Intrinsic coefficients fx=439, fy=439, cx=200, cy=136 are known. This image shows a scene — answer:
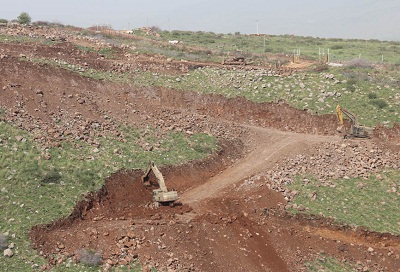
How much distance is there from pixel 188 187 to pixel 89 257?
27.4 feet

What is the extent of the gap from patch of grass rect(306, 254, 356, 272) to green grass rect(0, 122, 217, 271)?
31.5 ft

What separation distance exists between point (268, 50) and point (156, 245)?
1762 inches

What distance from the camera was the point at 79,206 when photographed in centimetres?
1989

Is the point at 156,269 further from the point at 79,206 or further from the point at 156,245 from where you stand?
the point at 79,206

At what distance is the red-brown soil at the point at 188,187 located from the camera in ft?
59.7

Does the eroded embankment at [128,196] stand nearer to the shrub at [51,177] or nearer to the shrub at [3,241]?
the shrub at [3,241]

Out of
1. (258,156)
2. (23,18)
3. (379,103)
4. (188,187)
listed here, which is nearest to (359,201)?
(258,156)

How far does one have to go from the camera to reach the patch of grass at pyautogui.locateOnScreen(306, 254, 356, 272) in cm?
1856

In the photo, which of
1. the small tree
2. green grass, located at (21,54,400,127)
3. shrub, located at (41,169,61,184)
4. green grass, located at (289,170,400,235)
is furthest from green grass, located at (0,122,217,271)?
the small tree

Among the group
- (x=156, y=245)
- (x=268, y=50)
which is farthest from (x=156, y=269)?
(x=268, y=50)

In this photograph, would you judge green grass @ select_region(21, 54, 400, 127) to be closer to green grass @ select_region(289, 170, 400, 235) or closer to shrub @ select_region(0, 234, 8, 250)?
green grass @ select_region(289, 170, 400, 235)

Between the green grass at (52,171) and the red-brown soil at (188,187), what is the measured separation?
57 cm

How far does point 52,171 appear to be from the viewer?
21.0 meters

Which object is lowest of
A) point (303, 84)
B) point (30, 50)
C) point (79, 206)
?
point (79, 206)
